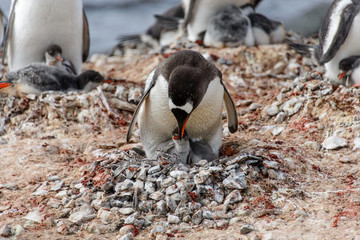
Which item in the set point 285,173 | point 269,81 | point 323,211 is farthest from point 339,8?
point 323,211

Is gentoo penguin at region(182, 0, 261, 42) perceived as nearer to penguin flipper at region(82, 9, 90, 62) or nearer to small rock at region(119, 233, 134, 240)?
penguin flipper at region(82, 9, 90, 62)

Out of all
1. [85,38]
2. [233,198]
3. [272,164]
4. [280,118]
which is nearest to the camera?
[233,198]

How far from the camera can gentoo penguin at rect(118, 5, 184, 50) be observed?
21.6 feet

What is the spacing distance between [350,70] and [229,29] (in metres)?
1.91

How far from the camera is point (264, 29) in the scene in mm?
Answer: 5816

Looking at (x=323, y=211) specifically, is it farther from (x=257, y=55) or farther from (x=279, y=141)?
(x=257, y=55)

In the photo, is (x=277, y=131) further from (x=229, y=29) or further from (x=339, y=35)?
(x=229, y=29)

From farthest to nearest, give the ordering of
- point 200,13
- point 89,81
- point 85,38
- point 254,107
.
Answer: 1. point 200,13
2. point 85,38
3. point 89,81
4. point 254,107

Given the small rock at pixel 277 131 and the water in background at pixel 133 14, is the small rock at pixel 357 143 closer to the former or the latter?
the small rock at pixel 277 131

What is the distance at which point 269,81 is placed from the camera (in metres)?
5.25

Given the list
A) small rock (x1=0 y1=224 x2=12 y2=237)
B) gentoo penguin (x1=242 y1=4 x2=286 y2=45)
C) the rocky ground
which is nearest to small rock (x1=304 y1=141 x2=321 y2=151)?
the rocky ground

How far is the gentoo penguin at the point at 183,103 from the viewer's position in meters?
2.71

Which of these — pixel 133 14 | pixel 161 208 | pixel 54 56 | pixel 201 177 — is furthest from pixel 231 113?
pixel 133 14

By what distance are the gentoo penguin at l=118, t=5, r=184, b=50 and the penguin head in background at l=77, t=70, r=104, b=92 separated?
1924 mm
